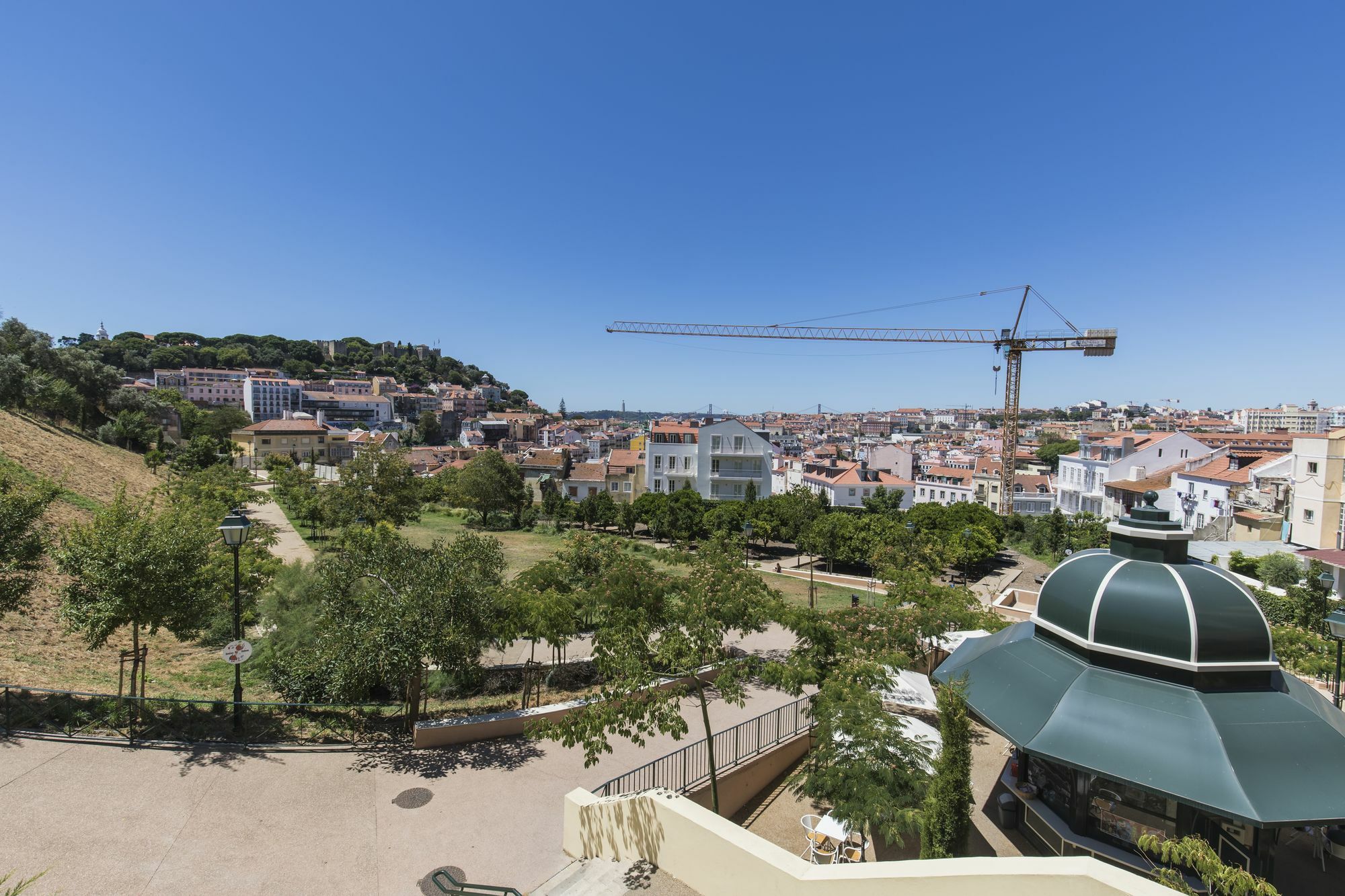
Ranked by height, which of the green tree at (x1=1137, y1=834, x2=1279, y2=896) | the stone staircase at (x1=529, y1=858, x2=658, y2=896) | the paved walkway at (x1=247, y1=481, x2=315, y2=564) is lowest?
the paved walkway at (x1=247, y1=481, x2=315, y2=564)

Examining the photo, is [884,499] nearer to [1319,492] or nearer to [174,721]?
[1319,492]

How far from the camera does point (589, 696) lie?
1107cm

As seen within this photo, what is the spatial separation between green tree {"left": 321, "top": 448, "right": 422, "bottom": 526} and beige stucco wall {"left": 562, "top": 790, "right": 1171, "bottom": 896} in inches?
1011

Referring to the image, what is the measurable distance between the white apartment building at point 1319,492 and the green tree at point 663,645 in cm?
3341

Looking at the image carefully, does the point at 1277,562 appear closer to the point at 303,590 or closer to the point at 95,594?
the point at 303,590

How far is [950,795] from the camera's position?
22.9ft

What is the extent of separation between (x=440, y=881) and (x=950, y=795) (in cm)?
651

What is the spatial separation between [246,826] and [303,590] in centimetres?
927

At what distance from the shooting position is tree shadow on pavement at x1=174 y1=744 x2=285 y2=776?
906cm

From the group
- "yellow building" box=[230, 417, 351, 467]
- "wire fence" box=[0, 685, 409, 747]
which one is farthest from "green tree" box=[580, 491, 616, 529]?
"yellow building" box=[230, 417, 351, 467]

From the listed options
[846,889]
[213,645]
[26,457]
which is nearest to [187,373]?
[26,457]

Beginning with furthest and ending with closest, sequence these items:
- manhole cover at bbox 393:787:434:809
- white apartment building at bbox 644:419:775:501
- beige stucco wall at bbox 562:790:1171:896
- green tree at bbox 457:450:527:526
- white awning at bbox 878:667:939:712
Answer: white apartment building at bbox 644:419:775:501, green tree at bbox 457:450:527:526, white awning at bbox 878:667:939:712, manhole cover at bbox 393:787:434:809, beige stucco wall at bbox 562:790:1171:896

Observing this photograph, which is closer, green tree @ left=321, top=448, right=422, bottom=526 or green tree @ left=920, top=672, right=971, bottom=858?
green tree @ left=920, top=672, right=971, bottom=858

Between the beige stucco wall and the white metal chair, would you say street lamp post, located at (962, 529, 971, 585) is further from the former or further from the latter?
the beige stucco wall
